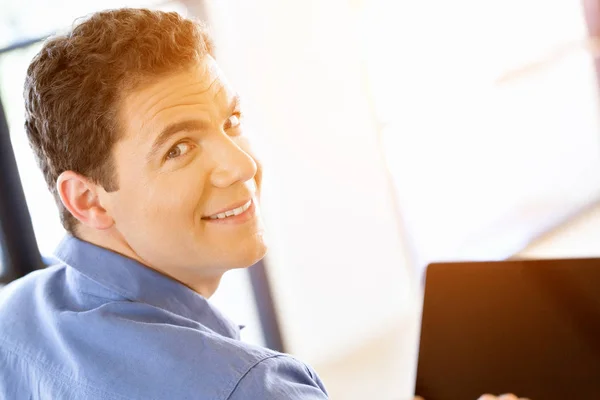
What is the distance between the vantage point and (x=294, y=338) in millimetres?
2836

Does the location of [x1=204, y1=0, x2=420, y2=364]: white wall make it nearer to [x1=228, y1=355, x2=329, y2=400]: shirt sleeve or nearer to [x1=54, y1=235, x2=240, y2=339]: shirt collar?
[x1=54, y1=235, x2=240, y2=339]: shirt collar

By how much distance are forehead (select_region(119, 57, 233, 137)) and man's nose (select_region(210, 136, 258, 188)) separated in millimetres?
56

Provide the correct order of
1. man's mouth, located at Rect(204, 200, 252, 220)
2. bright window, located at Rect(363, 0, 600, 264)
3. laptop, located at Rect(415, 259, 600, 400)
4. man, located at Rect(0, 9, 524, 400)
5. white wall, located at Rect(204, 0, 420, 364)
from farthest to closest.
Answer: bright window, located at Rect(363, 0, 600, 264) < white wall, located at Rect(204, 0, 420, 364) < man's mouth, located at Rect(204, 200, 252, 220) < man, located at Rect(0, 9, 524, 400) < laptop, located at Rect(415, 259, 600, 400)

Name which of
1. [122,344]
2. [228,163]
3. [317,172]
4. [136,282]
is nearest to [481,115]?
[317,172]

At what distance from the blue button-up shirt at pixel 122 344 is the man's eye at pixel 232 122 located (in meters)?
0.28

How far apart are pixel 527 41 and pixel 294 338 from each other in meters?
1.43

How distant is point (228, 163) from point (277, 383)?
1.25 feet

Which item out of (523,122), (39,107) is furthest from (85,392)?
(523,122)

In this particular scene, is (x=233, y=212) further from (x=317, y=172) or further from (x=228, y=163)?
(x=317, y=172)

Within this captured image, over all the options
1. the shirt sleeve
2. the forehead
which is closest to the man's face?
the forehead

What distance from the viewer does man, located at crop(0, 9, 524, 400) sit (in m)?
1.25

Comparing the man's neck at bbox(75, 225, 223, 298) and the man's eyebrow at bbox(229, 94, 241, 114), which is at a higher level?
the man's eyebrow at bbox(229, 94, 241, 114)

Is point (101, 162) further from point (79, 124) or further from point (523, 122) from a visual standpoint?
point (523, 122)

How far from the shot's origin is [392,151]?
3016 millimetres
